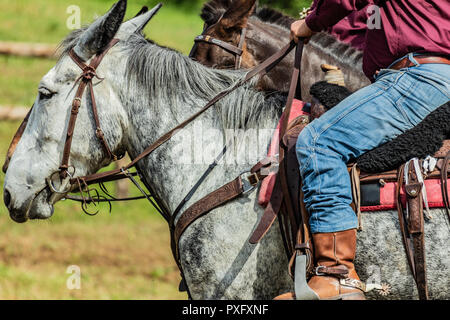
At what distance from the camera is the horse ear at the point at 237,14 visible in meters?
5.30

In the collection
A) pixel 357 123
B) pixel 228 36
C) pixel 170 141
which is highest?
pixel 228 36

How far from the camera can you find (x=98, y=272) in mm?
7719

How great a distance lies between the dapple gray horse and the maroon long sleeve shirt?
0.72 m

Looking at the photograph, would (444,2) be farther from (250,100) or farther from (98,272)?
(98,272)

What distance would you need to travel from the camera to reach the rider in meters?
2.99

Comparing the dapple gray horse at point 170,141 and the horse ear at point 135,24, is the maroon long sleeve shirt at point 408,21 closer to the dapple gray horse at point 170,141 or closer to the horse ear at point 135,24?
the dapple gray horse at point 170,141

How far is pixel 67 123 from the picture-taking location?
347cm

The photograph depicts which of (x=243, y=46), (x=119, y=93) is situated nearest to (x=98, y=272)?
(x=243, y=46)

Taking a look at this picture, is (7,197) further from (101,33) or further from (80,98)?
(101,33)

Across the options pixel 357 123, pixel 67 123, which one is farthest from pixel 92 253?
pixel 357 123

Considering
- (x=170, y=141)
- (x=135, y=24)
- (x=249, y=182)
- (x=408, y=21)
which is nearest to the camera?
(x=408, y=21)

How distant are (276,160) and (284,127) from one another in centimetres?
20

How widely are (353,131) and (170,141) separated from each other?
1140 millimetres

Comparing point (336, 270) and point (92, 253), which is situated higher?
point (92, 253)
